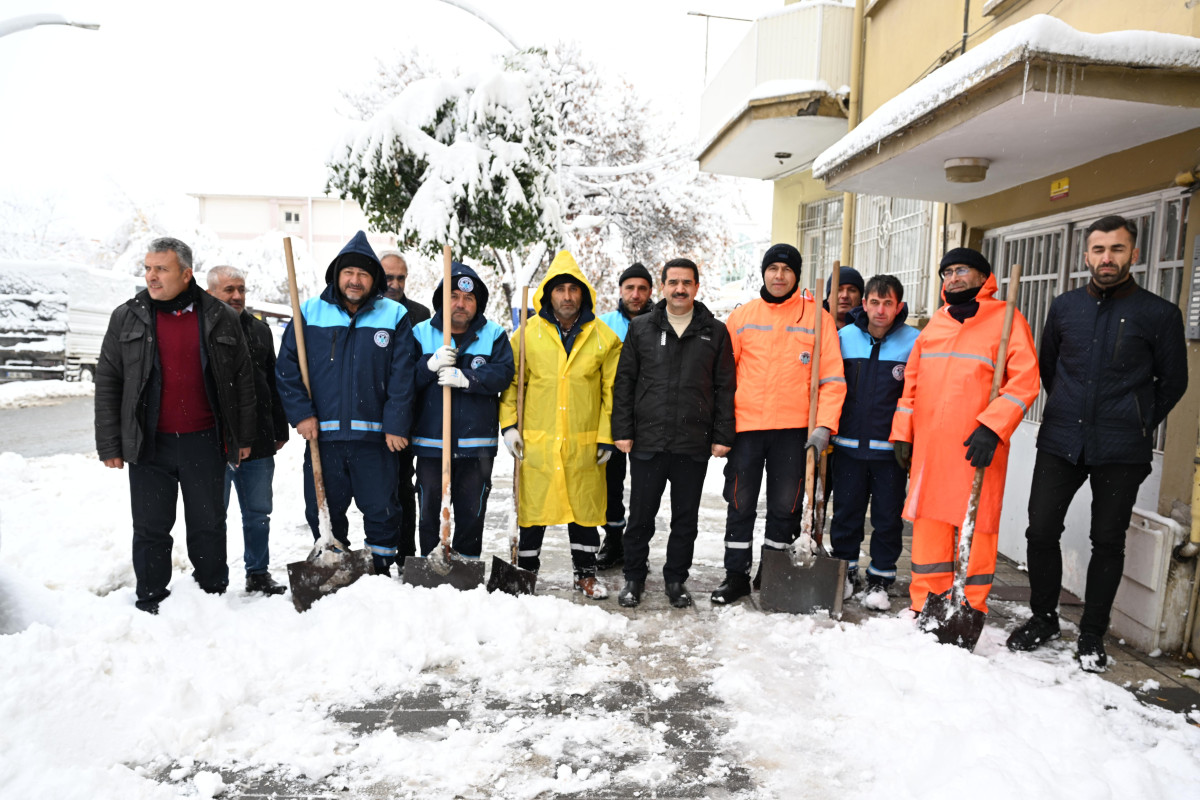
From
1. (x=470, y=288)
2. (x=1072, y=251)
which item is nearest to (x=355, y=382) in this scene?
(x=470, y=288)

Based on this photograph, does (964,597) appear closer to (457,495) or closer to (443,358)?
(457,495)

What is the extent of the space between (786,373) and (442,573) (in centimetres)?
219

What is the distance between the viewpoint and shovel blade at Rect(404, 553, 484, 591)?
4195mm

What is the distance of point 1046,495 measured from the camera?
3922mm

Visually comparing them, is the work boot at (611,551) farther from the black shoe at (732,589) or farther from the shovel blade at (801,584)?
the shovel blade at (801,584)

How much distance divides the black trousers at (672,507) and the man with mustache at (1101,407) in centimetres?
172

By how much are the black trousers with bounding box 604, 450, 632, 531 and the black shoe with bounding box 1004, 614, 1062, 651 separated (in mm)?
2423

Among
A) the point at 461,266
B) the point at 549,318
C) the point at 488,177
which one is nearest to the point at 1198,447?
the point at 549,318

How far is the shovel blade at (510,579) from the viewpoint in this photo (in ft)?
14.2

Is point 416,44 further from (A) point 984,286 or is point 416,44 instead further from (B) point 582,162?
(A) point 984,286

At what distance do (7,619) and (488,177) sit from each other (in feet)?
24.4

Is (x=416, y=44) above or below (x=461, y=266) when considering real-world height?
above

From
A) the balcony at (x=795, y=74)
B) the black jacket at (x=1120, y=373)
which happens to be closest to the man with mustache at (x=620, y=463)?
the black jacket at (x=1120, y=373)

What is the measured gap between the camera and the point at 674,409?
438cm
